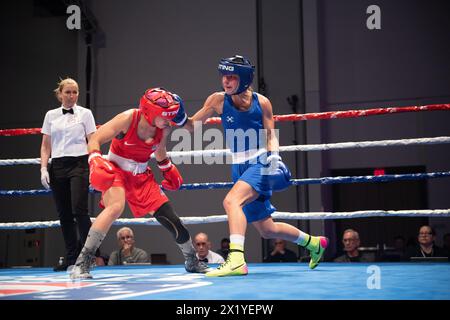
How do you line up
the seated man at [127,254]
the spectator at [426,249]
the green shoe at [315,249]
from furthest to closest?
the seated man at [127,254], the spectator at [426,249], the green shoe at [315,249]

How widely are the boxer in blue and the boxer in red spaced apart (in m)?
0.21

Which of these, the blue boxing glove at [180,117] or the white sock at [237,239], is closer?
the white sock at [237,239]

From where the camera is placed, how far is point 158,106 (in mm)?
2814

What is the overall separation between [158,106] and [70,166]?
3.29ft

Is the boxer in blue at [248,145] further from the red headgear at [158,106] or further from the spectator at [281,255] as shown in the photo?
the spectator at [281,255]

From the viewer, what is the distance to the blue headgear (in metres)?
2.89

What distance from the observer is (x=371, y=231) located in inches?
312

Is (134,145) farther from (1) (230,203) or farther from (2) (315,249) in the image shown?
(2) (315,249)

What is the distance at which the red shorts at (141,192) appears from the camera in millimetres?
2971

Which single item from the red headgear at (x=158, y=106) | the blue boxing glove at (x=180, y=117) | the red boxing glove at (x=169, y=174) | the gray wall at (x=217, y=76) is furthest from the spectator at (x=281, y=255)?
the red headgear at (x=158, y=106)

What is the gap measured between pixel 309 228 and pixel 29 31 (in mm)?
4845

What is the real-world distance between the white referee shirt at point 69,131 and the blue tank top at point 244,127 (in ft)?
3.47

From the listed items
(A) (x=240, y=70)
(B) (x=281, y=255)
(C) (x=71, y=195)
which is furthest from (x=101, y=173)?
(B) (x=281, y=255)
